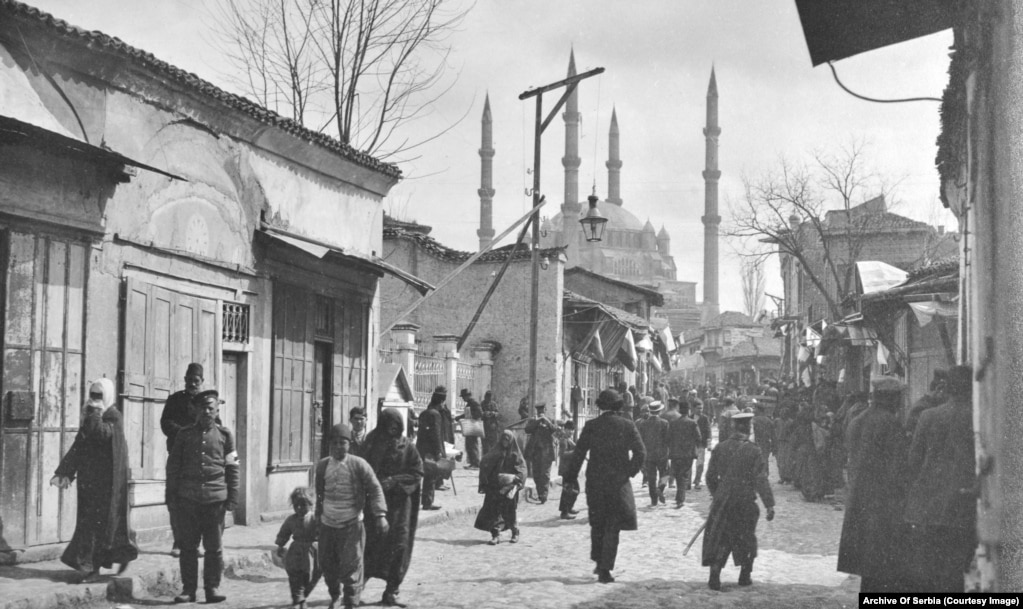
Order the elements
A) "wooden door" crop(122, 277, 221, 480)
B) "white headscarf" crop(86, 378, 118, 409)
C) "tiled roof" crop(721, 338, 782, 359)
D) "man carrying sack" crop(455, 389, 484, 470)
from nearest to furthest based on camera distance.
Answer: "white headscarf" crop(86, 378, 118, 409), "wooden door" crop(122, 277, 221, 480), "man carrying sack" crop(455, 389, 484, 470), "tiled roof" crop(721, 338, 782, 359)

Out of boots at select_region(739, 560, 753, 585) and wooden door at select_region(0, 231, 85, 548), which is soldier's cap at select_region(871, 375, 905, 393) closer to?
boots at select_region(739, 560, 753, 585)

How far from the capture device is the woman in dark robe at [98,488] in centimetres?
784

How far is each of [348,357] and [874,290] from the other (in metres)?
8.44

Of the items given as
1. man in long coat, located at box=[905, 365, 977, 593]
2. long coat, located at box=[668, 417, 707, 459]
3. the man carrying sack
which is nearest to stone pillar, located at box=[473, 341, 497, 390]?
the man carrying sack

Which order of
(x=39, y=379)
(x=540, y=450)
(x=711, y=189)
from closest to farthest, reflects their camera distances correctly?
(x=39, y=379), (x=540, y=450), (x=711, y=189)

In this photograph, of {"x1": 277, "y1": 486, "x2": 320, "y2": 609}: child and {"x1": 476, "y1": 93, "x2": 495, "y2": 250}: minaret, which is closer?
{"x1": 277, "y1": 486, "x2": 320, "y2": 609}: child

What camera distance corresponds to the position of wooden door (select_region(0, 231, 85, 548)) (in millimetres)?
8414

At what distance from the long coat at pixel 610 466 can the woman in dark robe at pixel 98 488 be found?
12.4ft

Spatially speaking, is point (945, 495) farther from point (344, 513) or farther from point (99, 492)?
point (99, 492)

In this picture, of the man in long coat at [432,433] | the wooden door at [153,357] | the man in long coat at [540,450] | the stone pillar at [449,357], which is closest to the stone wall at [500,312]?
the stone pillar at [449,357]

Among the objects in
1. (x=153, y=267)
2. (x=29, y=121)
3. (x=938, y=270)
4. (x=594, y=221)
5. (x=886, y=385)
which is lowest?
(x=886, y=385)

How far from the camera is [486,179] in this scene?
80.1 metres

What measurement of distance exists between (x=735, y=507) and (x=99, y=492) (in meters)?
5.14

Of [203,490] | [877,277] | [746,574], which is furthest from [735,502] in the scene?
[877,277]
